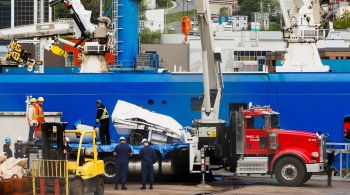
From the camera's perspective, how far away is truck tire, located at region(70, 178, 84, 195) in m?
29.1

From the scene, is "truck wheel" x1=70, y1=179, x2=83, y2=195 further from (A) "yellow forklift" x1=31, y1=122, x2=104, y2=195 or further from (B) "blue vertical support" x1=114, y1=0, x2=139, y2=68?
(B) "blue vertical support" x1=114, y1=0, x2=139, y2=68

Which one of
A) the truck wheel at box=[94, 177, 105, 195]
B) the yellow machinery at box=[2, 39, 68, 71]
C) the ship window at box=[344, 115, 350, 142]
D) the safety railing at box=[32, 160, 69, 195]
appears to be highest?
the yellow machinery at box=[2, 39, 68, 71]

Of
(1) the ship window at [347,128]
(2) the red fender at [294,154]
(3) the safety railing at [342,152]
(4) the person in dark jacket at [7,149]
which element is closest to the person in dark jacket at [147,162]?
(2) the red fender at [294,154]

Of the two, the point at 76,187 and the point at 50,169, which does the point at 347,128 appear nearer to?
the point at 76,187

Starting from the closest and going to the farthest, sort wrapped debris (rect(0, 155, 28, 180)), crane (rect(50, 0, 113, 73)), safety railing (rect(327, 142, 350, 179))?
wrapped debris (rect(0, 155, 28, 180)) → safety railing (rect(327, 142, 350, 179)) → crane (rect(50, 0, 113, 73))

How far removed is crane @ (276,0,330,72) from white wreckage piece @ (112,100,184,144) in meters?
9.33

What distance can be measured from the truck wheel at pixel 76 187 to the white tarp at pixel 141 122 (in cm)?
830

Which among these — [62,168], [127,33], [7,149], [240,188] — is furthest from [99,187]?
[127,33]

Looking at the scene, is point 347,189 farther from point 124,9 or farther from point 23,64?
point 23,64

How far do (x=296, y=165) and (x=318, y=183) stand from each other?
2486mm

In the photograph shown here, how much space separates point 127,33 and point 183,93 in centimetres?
566

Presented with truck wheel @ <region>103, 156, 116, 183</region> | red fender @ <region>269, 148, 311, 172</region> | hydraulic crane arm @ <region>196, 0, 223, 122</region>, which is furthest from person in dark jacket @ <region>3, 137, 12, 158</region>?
red fender @ <region>269, 148, 311, 172</region>

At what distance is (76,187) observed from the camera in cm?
2914

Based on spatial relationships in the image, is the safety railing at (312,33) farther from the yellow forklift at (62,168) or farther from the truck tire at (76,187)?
the truck tire at (76,187)
